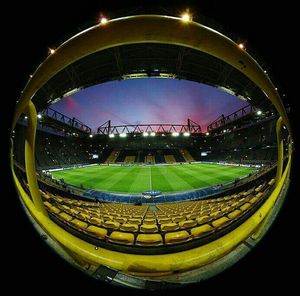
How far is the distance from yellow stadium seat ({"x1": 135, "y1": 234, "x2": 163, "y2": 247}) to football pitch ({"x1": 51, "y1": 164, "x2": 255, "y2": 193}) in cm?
345

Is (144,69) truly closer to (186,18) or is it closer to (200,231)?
(186,18)

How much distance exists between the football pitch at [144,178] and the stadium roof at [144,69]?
3.28 meters

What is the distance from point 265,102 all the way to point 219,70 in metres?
0.72

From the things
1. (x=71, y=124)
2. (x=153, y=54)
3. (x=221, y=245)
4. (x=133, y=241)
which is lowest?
(x=133, y=241)

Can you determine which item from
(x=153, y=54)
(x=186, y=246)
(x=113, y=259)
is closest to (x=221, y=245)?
(x=186, y=246)

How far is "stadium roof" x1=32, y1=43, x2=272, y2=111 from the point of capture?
143 cm

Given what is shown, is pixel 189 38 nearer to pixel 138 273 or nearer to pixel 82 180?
pixel 138 273

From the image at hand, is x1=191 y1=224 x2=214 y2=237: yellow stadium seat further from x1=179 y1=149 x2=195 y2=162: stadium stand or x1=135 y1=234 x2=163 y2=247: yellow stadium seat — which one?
x1=179 y1=149 x2=195 y2=162: stadium stand

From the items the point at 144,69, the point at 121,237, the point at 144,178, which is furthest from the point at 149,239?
the point at 144,178

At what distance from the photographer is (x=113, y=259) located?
26.6 inches

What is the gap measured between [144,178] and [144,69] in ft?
19.1

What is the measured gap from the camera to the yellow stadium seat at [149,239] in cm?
97

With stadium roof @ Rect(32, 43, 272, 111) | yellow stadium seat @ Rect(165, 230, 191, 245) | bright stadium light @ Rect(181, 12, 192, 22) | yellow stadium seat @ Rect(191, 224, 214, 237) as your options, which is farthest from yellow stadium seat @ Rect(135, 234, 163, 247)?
stadium roof @ Rect(32, 43, 272, 111)

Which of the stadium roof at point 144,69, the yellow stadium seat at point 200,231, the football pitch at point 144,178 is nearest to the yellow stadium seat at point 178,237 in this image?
the yellow stadium seat at point 200,231
